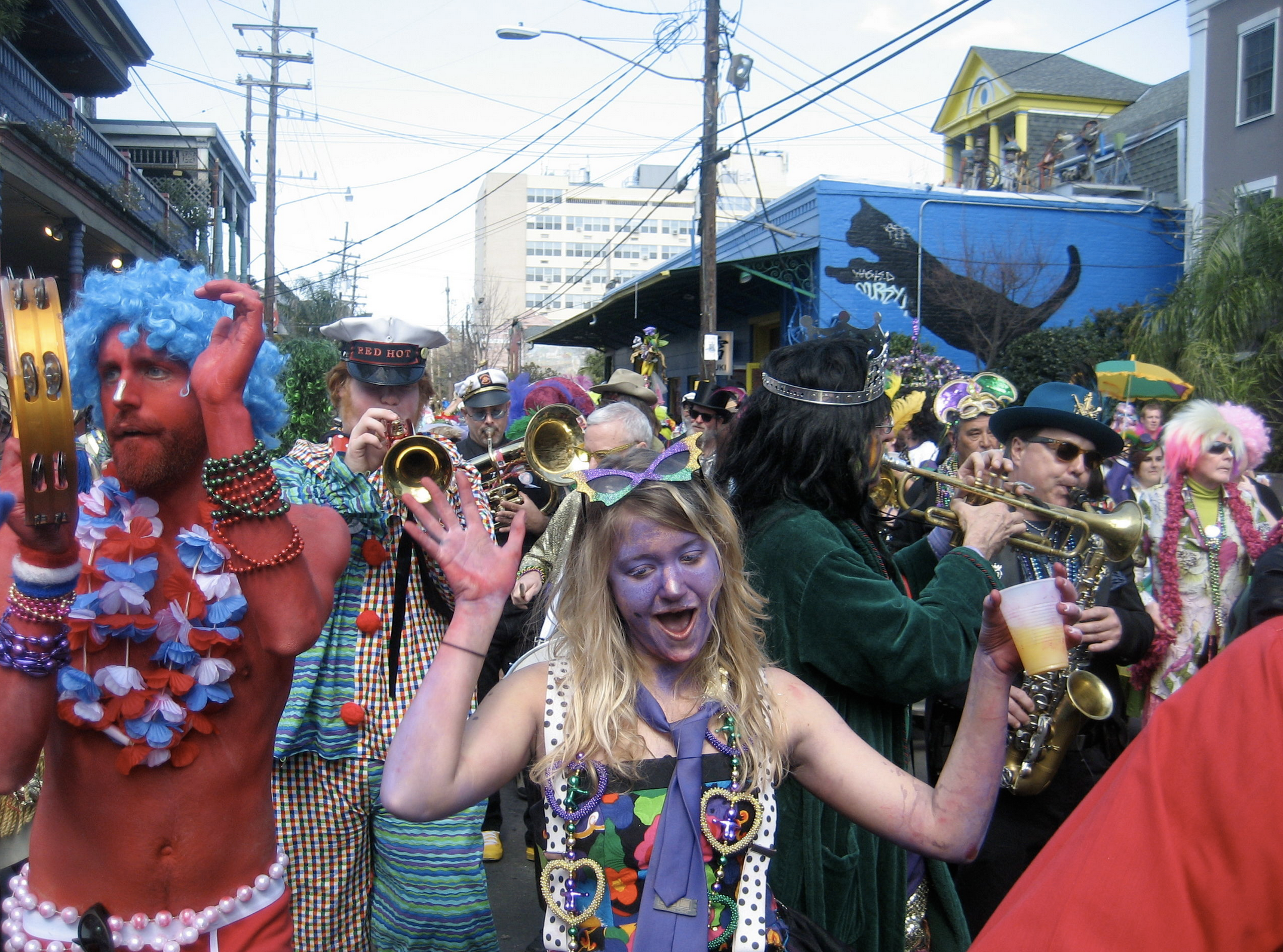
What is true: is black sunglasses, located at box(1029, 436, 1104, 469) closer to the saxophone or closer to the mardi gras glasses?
the saxophone

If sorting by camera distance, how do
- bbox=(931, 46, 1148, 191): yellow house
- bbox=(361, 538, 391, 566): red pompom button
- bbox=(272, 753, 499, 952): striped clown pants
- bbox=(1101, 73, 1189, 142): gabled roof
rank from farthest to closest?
bbox=(931, 46, 1148, 191): yellow house < bbox=(1101, 73, 1189, 142): gabled roof < bbox=(361, 538, 391, 566): red pompom button < bbox=(272, 753, 499, 952): striped clown pants

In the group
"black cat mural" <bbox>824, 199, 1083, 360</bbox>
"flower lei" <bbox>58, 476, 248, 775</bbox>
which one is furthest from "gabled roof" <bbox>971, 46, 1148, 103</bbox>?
"flower lei" <bbox>58, 476, 248, 775</bbox>

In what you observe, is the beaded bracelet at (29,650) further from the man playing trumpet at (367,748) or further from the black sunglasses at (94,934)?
the man playing trumpet at (367,748)

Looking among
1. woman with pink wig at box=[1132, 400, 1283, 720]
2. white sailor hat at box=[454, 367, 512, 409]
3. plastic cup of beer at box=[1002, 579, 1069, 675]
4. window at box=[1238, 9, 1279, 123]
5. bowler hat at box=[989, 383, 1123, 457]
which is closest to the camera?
plastic cup of beer at box=[1002, 579, 1069, 675]

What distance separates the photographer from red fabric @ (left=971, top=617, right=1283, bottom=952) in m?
0.96

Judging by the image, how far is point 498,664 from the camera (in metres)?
5.25

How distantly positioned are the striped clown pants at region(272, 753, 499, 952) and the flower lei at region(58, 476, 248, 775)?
2.48 feet

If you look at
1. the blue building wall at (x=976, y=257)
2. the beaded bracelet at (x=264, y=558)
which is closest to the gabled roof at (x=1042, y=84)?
the blue building wall at (x=976, y=257)

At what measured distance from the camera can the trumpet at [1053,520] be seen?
10.8ft

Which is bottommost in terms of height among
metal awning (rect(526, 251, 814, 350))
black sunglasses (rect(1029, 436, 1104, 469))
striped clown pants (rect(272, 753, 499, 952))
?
striped clown pants (rect(272, 753, 499, 952))

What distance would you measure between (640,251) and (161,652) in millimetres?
104238

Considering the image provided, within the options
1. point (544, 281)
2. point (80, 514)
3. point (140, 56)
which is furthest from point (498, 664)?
point (544, 281)

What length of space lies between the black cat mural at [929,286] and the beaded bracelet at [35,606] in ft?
53.7

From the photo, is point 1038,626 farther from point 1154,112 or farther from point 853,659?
point 1154,112
